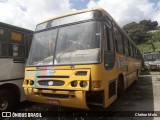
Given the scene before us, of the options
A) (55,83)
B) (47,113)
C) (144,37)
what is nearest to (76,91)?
(55,83)

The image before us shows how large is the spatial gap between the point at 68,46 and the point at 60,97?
4.58 ft

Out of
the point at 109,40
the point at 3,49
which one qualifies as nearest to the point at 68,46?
the point at 109,40

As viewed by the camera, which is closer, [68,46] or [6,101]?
[68,46]

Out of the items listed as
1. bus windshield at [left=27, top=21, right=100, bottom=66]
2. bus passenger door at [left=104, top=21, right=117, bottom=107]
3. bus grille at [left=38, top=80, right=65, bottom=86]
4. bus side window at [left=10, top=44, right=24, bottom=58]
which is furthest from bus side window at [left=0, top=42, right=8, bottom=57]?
bus passenger door at [left=104, top=21, right=117, bottom=107]

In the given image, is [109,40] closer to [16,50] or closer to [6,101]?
[16,50]

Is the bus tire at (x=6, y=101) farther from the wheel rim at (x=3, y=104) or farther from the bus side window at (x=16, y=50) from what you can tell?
the bus side window at (x=16, y=50)

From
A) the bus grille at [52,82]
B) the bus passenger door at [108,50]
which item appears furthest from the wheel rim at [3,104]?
the bus passenger door at [108,50]

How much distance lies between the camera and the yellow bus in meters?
4.90

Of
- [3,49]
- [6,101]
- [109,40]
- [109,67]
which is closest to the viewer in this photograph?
[109,67]

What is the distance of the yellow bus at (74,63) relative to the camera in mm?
4898

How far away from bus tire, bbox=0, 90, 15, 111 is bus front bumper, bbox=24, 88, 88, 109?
3.23 feet

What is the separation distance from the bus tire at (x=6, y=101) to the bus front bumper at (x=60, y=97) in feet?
3.23

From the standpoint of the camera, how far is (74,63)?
16.9ft

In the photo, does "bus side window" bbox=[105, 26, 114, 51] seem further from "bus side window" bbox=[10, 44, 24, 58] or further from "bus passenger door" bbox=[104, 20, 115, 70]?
"bus side window" bbox=[10, 44, 24, 58]
